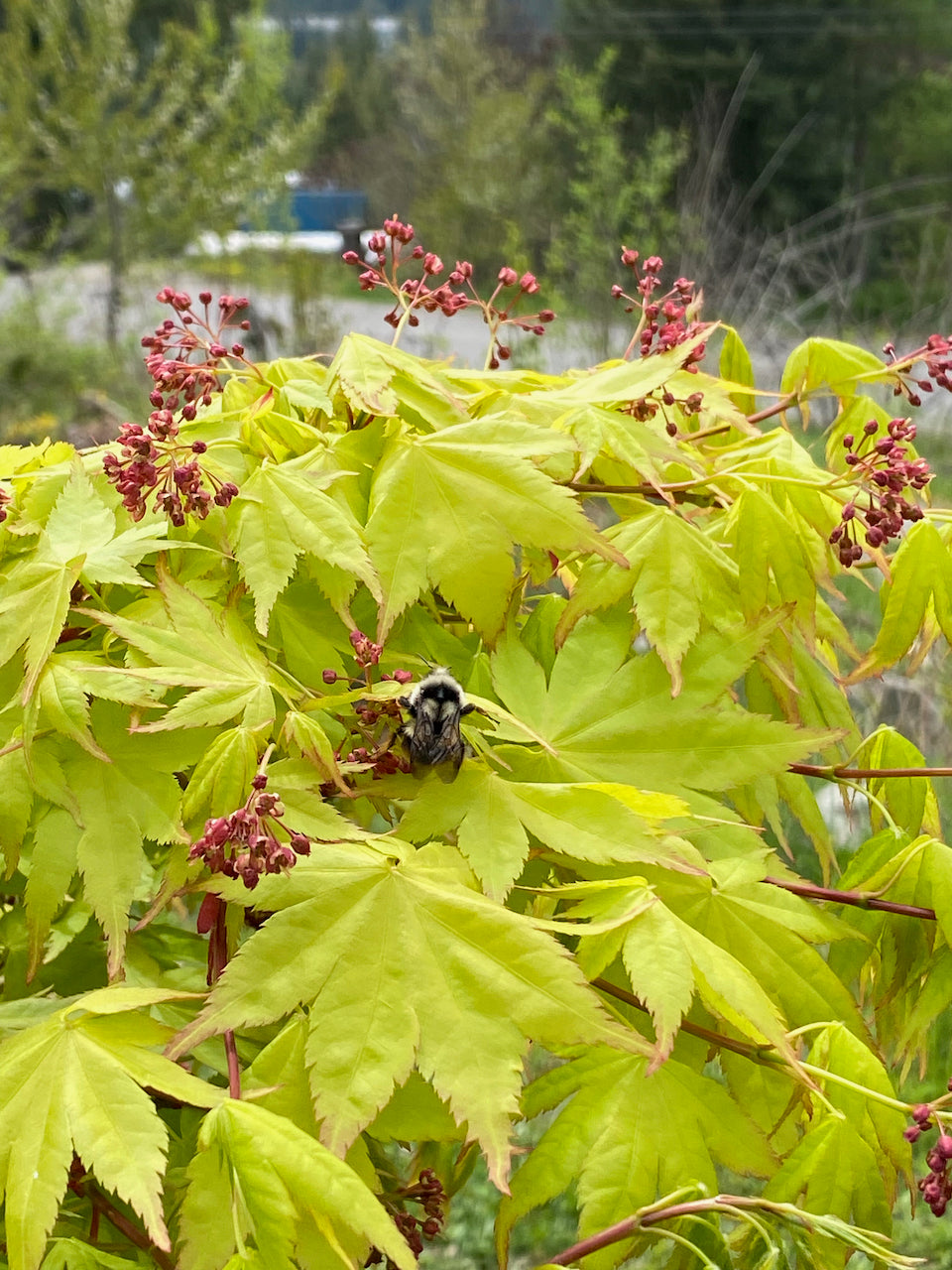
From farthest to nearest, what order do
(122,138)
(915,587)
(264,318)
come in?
(122,138)
(264,318)
(915,587)

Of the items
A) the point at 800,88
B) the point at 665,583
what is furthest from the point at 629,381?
the point at 800,88

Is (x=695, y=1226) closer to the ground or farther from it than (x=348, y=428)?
closer to the ground

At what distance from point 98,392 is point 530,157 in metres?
5.31

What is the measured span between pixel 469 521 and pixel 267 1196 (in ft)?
1.42

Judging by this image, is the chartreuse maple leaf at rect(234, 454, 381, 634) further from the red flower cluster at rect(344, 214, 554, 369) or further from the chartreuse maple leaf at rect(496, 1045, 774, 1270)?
the chartreuse maple leaf at rect(496, 1045, 774, 1270)

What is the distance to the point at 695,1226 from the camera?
0.72 m

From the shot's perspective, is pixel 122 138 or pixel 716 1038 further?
pixel 122 138

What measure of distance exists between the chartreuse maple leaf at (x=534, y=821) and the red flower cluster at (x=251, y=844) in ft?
0.36

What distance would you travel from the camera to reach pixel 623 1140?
29.0 inches

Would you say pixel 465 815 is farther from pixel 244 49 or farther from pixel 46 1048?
pixel 244 49

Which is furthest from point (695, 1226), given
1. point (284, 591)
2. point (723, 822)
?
point (284, 591)

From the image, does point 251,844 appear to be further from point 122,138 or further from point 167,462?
point 122,138

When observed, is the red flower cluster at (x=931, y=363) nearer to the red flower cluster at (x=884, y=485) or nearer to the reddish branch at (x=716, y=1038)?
the red flower cluster at (x=884, y=485)

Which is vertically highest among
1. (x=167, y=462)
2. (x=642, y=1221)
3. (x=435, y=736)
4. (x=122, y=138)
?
(x=167, y=462)
